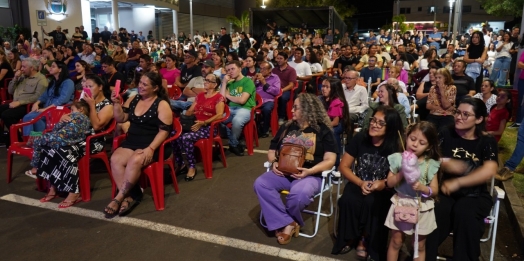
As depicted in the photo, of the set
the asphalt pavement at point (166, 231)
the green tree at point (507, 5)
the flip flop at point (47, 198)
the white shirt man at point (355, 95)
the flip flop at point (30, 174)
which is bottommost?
the asphalt pavement at point (166, 231)

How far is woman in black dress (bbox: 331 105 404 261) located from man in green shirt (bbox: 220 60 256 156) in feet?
9.37

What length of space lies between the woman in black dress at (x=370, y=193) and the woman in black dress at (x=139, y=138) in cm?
192

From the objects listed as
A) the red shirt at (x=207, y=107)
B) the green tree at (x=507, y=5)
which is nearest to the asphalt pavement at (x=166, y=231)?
the red shirt at (x=207, y=107)

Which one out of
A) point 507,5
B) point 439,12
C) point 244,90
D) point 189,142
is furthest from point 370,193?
point 439,12

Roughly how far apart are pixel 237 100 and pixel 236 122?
334 millimetres

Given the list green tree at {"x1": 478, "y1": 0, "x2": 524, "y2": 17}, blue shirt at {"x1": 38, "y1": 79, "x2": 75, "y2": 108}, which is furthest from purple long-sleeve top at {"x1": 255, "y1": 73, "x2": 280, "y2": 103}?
green tree at {"x1": 478, "y1": 0, "x2": 524, "y2": 17}

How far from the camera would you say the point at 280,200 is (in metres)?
3.70

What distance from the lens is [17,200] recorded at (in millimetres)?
4723

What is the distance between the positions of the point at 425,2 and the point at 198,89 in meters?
60.7

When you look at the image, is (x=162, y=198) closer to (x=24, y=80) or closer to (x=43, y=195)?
(x=43, y=195)

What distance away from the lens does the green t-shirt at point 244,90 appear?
20.8 ft

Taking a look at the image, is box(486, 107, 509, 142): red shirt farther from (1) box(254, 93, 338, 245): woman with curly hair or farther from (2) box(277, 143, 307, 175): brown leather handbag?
(2) box(277, 143, 307, 175): brown leather handbag

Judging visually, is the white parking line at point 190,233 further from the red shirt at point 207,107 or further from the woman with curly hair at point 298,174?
the red shirt at point 207,107

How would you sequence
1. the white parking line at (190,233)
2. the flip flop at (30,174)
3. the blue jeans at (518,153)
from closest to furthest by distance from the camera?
the white parking line at (190,233) < the blue jeans at (518,153) < the flip flop at (30,174)
